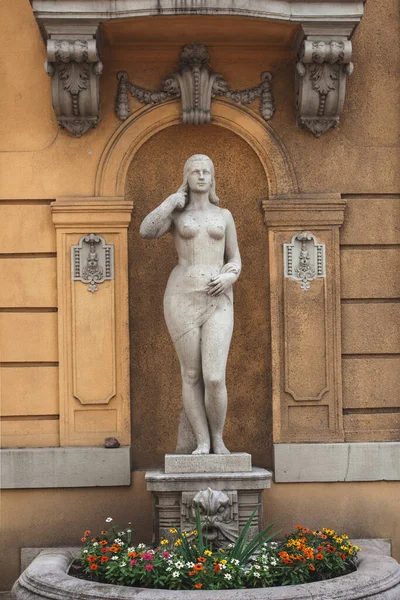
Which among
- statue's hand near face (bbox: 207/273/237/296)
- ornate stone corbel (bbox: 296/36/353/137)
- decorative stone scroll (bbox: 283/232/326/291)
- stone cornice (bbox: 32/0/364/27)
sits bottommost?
statue's hand near face (bbox: 207/273/237/296)

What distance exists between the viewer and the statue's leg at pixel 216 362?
8.48m

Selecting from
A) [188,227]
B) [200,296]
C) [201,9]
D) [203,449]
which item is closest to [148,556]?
[203,449]

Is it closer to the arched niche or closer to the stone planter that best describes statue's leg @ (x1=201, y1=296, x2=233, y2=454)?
the arched niche

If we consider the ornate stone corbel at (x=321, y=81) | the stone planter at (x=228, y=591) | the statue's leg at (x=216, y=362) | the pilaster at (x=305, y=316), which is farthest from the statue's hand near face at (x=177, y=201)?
the stone planter at (x=228, y=591)

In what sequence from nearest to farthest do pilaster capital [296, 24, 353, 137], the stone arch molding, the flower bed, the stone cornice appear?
the flower bed, the stone cornice, pilaster capital [296, 24, 353, 137], the stone arch molding

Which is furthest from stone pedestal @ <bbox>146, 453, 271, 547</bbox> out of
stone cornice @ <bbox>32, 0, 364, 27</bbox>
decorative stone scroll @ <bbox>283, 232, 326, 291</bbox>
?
stone cornice @ <bbox>32, 0, 364, 27</bbox>

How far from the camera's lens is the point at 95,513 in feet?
30.5

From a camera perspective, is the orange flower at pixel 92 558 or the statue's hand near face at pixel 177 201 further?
the statue's hand near face at pixel 177 201

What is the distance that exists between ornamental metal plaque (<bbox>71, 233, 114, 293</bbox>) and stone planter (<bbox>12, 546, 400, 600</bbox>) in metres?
2.52

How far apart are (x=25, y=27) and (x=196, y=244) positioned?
263cm

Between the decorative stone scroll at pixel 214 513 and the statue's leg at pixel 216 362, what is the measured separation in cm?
49

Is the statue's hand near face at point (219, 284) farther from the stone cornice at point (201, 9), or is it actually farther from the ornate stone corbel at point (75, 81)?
the stone cornice at point (201, 9)

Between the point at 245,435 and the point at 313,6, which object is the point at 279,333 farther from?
the point at 313,6

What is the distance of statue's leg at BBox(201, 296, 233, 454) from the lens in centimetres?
848
